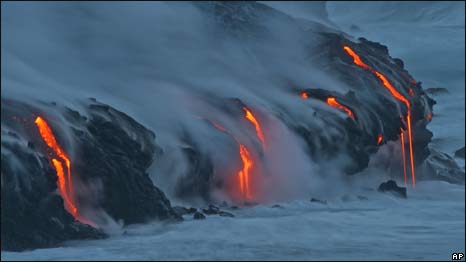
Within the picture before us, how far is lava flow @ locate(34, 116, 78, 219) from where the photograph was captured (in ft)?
81.7

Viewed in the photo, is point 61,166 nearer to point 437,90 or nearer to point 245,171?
→ point 245,171

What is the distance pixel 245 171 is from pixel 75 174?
6149mm

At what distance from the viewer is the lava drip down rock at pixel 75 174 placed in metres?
23.1

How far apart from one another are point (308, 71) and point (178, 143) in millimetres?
6732

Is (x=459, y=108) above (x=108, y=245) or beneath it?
above

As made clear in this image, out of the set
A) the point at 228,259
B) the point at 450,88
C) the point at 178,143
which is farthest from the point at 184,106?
the point at 450,88

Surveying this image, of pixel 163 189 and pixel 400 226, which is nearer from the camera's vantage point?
pixel 400 226

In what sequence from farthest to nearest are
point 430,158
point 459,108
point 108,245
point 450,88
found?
point 450,88 → point 459,108 → point 430,158 → point 108,245

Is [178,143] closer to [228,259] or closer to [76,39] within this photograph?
[76,39]

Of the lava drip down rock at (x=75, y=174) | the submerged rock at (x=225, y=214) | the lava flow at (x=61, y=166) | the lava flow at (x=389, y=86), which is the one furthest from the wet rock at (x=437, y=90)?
the lava flow at (x=61, y=166)

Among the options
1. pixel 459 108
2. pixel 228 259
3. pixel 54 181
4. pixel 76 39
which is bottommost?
pixel 228 259

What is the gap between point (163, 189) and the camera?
2839cm

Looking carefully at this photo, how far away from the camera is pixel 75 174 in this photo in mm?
25172

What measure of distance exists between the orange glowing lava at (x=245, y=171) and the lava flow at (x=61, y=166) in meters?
5.94
